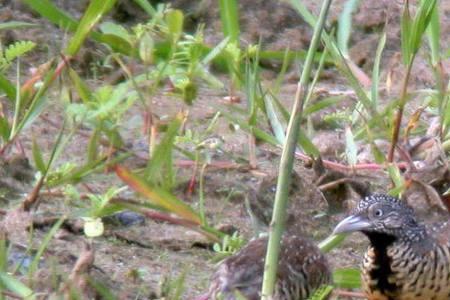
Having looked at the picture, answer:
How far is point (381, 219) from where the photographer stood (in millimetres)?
5203

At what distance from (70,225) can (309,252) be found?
2.75 feet

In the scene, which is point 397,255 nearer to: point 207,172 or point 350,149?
point 350,149

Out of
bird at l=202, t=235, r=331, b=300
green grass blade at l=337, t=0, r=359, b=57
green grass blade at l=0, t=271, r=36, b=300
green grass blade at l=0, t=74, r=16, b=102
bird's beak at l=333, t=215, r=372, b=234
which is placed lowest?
green grass blade at l=0, t=271, r=36, b=300

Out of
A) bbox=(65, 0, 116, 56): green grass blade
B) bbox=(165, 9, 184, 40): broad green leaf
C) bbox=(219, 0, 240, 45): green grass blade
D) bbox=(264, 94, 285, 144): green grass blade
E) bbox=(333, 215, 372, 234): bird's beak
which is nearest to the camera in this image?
bbox=(333, 215, 372, 234): bird's beak

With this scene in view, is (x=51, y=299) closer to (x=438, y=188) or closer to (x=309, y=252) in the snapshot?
(x=309, y=252)

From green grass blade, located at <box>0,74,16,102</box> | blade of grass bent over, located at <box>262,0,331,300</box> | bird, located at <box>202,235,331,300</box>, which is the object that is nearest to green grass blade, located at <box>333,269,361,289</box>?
bird, located at <box>202,235,331,300</box>

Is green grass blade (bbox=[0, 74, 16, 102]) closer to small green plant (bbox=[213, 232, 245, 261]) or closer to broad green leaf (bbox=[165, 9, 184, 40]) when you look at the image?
broad green leaf (bbox=[165, 9, 184, 40])

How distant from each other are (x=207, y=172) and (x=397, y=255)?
1000mm

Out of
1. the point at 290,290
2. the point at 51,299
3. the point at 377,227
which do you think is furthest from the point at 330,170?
the point at 51,299

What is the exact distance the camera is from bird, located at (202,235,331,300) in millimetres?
4695

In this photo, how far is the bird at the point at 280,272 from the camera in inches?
185

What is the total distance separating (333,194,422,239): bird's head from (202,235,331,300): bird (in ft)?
0.48

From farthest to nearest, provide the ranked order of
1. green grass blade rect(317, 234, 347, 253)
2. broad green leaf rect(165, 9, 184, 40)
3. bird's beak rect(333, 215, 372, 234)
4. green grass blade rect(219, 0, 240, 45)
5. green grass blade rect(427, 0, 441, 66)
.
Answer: green grass blade rect(219, 0, 240, 45), green grass blade rect(427, 0, 441, 66), broad green leaf rect(165, 9, 184, 40), green grass blade rect(317, 234, 347, 253), bird's beak rect(333, 215, 372, 234)

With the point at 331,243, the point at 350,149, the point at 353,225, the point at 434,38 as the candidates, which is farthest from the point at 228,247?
the point at 434,38
